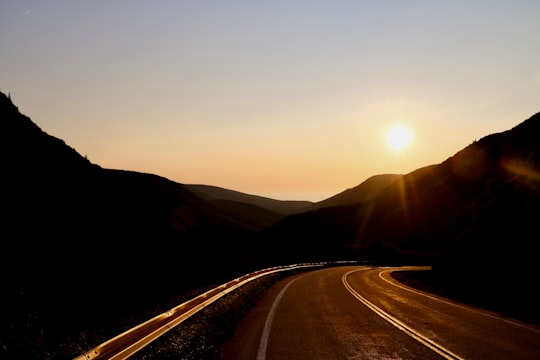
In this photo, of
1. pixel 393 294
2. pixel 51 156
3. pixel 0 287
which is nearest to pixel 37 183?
pixel 51 156

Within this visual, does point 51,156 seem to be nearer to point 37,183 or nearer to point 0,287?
point 37,183

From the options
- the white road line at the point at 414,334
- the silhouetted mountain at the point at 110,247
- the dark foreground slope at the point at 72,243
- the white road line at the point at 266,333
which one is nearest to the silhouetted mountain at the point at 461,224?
the silhouetted mountain at the point at 110,247

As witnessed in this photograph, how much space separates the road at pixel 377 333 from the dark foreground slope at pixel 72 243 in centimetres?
1195

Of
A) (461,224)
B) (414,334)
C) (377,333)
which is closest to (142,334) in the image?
(377,333)

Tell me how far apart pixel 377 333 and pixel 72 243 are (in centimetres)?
3742

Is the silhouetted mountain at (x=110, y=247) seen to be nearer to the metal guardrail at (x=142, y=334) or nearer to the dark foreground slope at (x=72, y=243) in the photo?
the dark foreground slope at (x=72, y=243)

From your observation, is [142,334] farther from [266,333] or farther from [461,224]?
[461,224]

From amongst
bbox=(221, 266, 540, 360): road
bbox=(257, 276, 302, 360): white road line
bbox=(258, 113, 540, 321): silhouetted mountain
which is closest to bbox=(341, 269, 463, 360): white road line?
bbox=(221, 266, 540, 360): road

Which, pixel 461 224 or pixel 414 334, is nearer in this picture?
pixel 414 334

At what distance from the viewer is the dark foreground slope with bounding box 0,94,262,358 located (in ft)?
113

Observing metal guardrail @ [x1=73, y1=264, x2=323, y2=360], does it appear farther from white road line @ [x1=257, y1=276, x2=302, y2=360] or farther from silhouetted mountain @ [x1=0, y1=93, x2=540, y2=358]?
white road line @ [x1=257, y1=276, x2=302, y2=360]

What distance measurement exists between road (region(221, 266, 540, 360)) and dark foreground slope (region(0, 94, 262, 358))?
11947 mm

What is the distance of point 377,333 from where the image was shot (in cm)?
1248

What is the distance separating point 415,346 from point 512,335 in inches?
120
